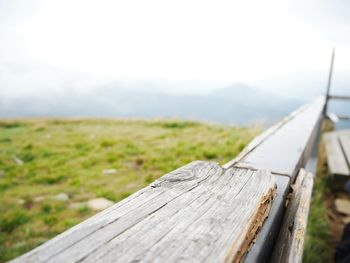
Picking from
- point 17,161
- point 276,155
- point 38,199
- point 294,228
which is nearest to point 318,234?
point 276,155

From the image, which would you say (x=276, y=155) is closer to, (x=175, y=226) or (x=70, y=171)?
(x=175, y=226)

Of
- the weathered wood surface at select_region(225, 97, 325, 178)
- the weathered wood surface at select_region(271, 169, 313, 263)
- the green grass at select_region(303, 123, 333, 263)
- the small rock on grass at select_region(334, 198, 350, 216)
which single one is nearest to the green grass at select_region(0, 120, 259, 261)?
the green grass at select_region(303, 123, 333, 263)

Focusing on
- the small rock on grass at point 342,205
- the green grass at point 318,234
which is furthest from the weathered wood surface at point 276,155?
the small rock on grass at point 342,205

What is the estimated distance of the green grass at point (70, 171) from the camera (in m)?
3.01

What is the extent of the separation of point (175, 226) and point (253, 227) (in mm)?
235

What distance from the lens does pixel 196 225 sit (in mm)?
691

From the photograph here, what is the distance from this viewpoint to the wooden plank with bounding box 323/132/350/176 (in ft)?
12.5

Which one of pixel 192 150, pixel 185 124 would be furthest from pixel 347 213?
pixel 185 124

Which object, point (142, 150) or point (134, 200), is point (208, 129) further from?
point (134, 200)

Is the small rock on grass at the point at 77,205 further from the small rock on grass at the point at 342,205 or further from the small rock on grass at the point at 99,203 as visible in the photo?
the small rock on grass at the point at 342,205

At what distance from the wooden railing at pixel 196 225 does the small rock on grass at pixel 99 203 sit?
2533 millimetres

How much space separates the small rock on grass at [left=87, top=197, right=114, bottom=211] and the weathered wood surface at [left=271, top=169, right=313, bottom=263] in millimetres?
2566

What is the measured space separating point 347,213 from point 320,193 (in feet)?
1.41

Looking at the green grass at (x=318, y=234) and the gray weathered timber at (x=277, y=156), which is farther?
the green grass at (x=318, y=234)
